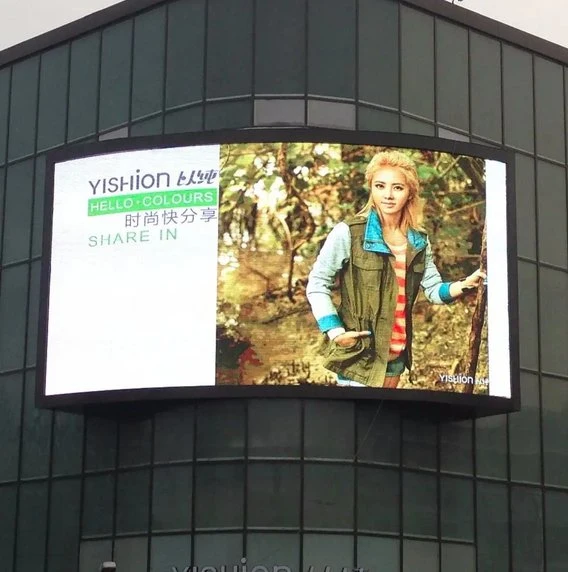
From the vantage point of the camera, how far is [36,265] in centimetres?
5438

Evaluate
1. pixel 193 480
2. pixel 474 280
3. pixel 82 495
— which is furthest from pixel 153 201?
pixel 474 280

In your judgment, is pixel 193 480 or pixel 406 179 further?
pixel 406 179

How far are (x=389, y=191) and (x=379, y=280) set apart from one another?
8.76 ft

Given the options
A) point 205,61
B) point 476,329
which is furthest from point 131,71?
point 476,329

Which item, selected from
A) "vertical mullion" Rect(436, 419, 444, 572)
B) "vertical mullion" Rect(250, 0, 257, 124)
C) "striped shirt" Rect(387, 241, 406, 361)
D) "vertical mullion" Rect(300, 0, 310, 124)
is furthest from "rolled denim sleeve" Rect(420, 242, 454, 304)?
"vertical mullion" Rect(250, 0, 257, 124)

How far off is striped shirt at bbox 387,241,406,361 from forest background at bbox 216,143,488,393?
0.41 m

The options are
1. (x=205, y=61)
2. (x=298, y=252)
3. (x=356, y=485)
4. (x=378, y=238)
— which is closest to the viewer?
(x=356, y=485)

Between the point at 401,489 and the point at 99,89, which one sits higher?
the point at 99,89

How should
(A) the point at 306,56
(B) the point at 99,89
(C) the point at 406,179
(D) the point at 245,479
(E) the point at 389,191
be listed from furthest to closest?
1. (B) the point at 99,89
2. (A) the point at 306,56
3. (C) the point at 406,179
4. (E) the point at 389,191
5. (D) the point at 245,479

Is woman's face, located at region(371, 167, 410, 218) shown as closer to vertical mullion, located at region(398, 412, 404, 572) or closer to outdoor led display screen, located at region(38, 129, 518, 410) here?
outdoor led display screen, located at region(38, 129, 518, 410)

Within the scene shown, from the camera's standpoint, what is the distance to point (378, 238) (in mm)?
48969

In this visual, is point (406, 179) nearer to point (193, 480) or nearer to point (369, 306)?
point (369, 306)

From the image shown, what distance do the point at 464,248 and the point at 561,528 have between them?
30.5 feet

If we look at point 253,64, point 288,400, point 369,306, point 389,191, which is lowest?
point 288,400
